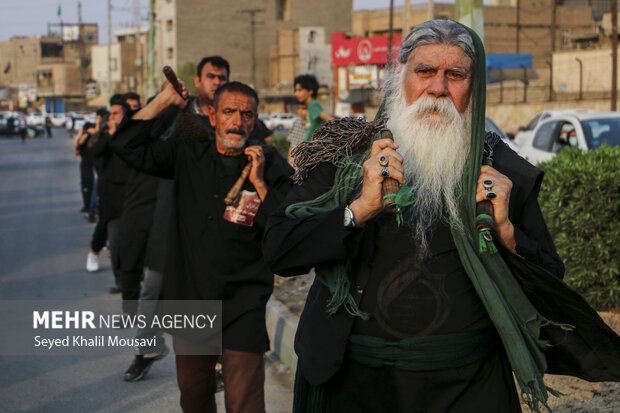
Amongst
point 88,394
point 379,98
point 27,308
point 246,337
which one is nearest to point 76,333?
point 27,308

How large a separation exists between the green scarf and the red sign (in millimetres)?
54827

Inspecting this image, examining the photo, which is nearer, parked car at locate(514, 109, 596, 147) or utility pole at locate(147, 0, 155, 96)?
parked car at locate(514, 109, 596, 147)

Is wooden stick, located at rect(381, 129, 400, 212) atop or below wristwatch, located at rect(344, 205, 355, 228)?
atop

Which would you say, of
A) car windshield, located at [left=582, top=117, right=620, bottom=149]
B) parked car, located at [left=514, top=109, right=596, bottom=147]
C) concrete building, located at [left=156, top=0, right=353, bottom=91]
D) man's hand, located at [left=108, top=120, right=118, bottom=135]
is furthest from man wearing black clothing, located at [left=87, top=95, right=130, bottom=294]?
concrete building, located at [left=156, top=0, right=353, bottom=91]

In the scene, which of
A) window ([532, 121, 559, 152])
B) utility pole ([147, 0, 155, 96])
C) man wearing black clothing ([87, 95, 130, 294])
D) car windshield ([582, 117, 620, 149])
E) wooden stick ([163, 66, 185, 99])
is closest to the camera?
wooden stick ([163, 66, 185, 99])

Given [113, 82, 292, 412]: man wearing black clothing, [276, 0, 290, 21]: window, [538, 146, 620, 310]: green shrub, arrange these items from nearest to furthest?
[113, 82, 292, 412]: man wearing black clothing, [538, 146, 620, 310]: green shrub, [276, 0, 290, 21]: window

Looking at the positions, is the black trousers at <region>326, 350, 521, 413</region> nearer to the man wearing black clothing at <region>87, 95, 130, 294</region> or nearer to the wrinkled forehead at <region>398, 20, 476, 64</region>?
the wrinkled forehead at <region>398, 20, 476, 64</region>

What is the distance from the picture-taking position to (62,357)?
21.5 feet

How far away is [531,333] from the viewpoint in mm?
2496

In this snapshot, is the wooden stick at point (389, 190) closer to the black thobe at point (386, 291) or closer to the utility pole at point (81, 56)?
the black thobe at point (386, 291)

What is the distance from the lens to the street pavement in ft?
18.1

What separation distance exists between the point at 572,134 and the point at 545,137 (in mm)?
936

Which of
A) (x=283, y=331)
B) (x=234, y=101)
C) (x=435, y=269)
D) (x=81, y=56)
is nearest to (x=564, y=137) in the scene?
(x=283, y=331)

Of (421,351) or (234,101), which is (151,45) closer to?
(234,101)
